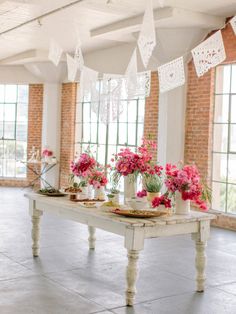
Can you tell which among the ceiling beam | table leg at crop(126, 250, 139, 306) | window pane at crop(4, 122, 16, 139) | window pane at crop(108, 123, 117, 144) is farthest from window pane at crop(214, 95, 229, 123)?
window pane at crop(4, 122, 16, 139)

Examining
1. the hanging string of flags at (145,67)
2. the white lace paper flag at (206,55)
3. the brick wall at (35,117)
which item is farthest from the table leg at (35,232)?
the brick wall at (35,117)

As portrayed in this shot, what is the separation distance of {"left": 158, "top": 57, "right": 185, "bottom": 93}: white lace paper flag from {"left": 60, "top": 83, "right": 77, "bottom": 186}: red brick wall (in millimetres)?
5084

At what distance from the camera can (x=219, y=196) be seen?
807 centimetres

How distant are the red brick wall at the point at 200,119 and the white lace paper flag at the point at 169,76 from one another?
3.46ft

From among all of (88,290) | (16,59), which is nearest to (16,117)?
(16,59)

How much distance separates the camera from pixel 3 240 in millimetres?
6371

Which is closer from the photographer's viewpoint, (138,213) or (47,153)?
(138,213)

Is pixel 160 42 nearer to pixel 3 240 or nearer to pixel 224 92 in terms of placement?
pixel 224 92

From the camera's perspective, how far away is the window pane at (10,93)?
509 inches

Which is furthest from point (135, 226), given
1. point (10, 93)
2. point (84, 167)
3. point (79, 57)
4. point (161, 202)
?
point (10, 93)

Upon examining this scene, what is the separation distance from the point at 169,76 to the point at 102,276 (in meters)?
3.41

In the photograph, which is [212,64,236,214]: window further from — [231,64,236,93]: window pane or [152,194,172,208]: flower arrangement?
[152,194,172,208]: flower arrangement

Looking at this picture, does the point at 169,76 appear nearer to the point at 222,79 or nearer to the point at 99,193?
the point at 222,79

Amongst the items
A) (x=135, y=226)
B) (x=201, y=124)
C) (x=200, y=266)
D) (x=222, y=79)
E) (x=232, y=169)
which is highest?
(x=222, y=79)
